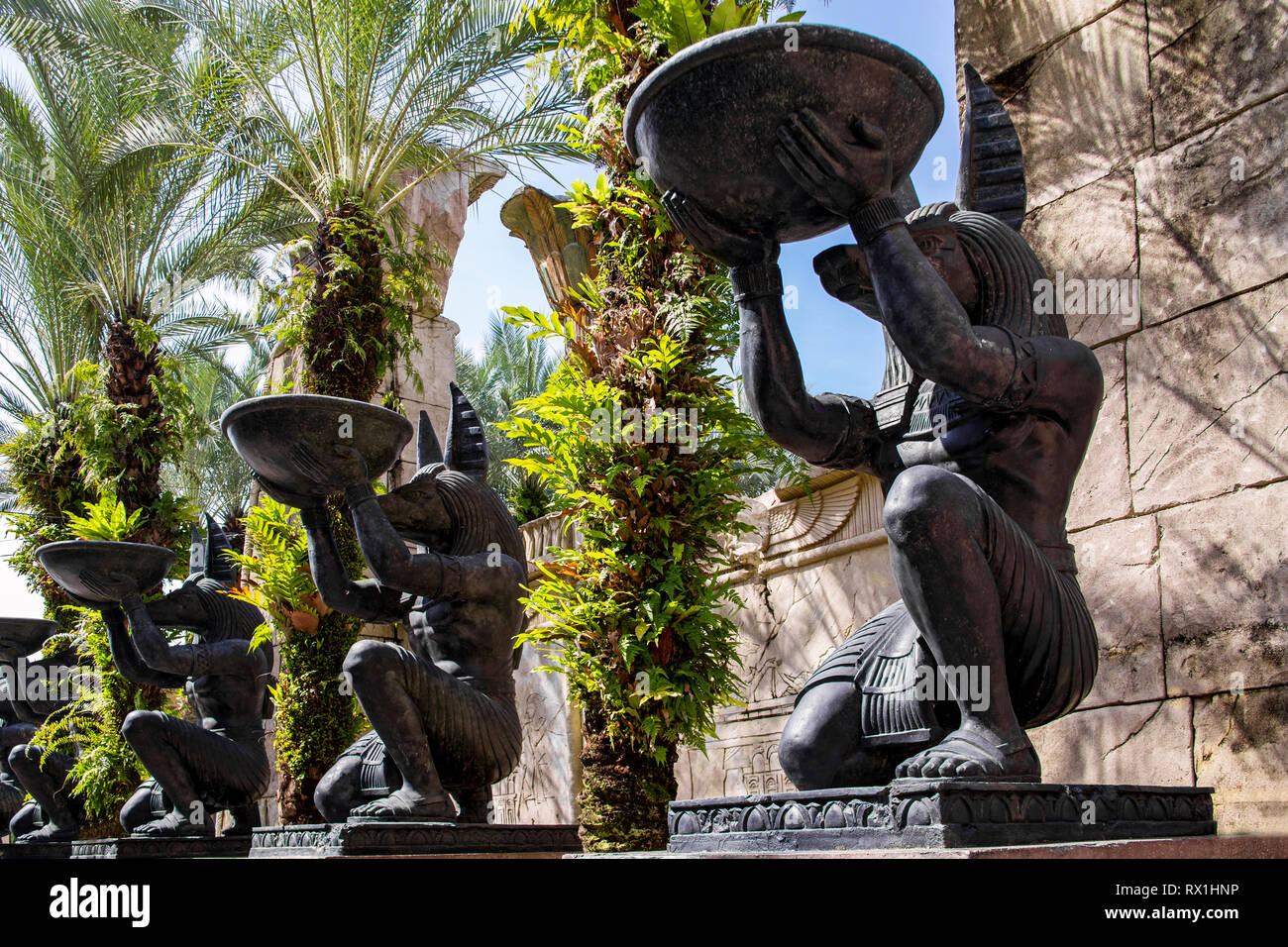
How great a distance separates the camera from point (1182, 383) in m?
4.42

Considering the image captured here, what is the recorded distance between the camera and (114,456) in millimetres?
11945

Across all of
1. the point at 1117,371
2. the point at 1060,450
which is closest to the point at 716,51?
the point at 1060,450

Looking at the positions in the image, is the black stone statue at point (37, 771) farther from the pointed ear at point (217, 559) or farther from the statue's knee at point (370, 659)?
the statue's knee at point (370, 659)

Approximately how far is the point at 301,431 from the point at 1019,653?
3.01 m

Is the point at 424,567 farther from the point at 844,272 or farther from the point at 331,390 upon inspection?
the point at 331,390

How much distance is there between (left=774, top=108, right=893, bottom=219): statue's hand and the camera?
2.55m

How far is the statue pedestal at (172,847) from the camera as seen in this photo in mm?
6559

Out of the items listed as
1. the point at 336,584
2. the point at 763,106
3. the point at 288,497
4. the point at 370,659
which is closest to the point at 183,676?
the point at 336,584

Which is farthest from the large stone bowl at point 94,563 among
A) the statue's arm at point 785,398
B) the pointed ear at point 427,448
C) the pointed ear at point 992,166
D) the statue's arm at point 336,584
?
the pointed ear at point 992,166

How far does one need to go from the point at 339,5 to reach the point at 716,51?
8.30 metres

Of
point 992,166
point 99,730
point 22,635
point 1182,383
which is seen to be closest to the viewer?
point 992,166

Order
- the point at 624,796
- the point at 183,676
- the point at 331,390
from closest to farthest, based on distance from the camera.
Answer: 1. the point at 624,796
2. the point at 183,676
3. the point at 331,390
